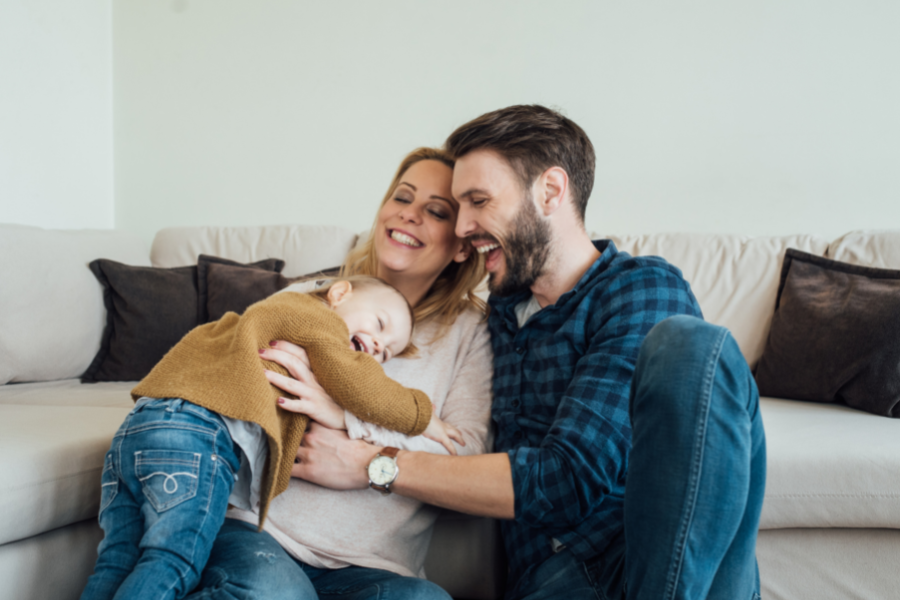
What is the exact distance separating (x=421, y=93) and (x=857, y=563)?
239 cm

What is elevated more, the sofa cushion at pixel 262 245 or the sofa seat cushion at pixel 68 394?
→ the sofa cushion at pixel 262 245

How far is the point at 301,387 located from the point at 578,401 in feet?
1.60

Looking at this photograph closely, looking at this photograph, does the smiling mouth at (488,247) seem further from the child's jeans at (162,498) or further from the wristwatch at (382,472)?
the child's jeans at (162,498)

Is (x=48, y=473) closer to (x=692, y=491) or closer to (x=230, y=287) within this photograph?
(x=230, y=287)

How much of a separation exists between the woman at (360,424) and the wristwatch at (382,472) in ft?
0.22

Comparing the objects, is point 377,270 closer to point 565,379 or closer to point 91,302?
point 565,379

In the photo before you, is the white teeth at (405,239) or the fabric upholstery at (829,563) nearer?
the fabric upholstery at (829,563)

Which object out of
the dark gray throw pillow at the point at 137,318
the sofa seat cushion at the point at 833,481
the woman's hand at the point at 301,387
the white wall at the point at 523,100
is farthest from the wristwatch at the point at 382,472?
the white wall at the point at 523,100

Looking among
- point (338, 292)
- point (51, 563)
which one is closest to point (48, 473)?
point (51, 563)

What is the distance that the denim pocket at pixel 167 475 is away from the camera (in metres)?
0.88

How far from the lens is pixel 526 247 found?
51.7 inches

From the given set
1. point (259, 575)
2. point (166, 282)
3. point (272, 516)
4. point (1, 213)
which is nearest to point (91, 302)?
point (166, 282)

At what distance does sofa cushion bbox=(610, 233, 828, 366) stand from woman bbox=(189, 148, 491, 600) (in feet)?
2.82

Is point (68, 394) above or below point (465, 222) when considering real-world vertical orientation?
below
